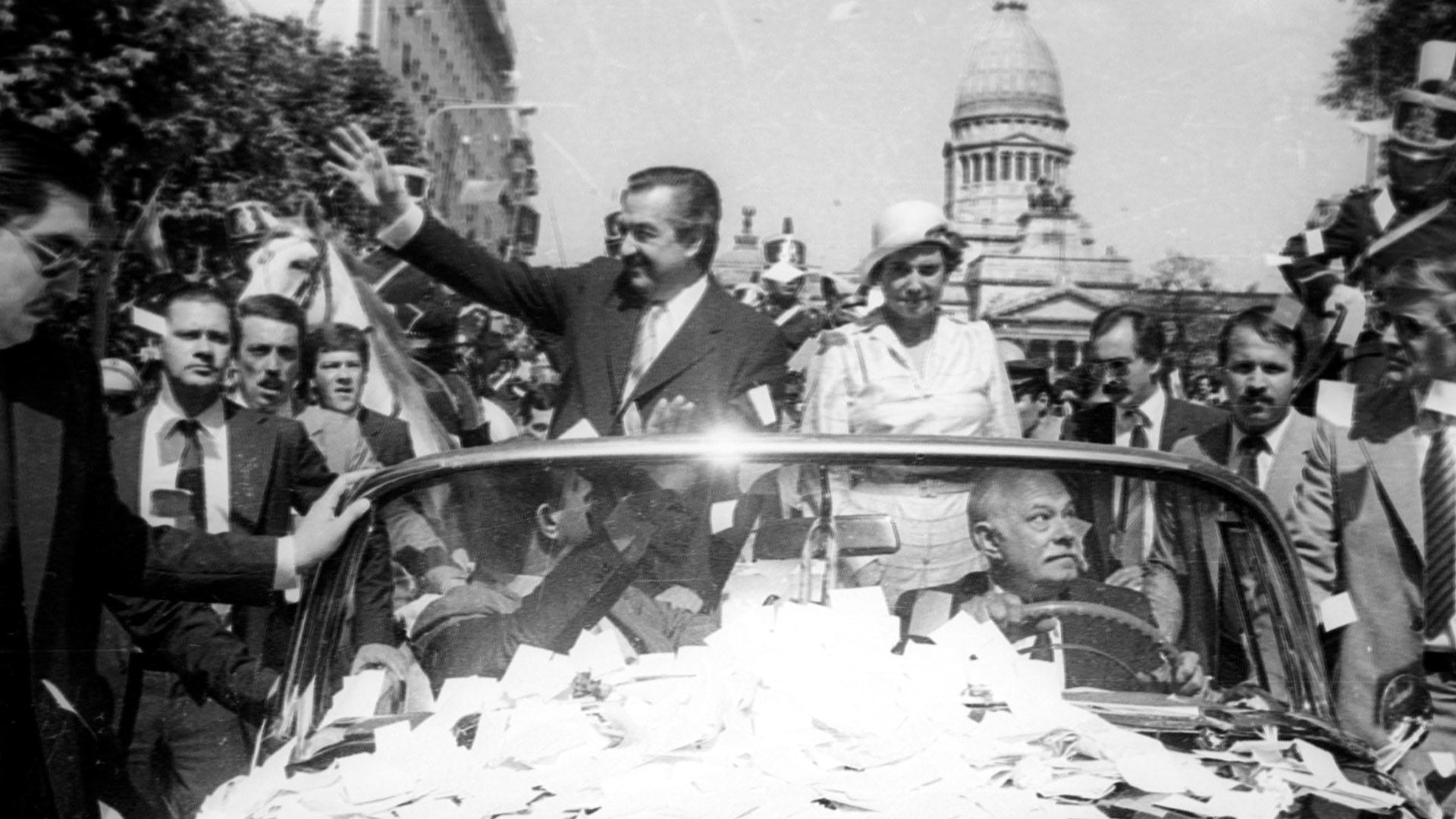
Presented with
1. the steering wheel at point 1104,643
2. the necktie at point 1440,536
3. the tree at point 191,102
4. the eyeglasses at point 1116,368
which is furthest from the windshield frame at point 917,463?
the tree at point 191,102

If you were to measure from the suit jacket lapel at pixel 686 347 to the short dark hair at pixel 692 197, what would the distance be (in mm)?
216

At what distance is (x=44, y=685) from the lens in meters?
3.09

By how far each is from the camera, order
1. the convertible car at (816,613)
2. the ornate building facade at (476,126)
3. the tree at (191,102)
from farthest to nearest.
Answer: the tree at (191,102)
the ornate building facade at (476,126)
the convertible car at (816,613)

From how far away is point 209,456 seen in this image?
457 cm

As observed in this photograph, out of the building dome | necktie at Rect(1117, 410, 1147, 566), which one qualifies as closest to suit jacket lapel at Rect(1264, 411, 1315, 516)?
the building dome

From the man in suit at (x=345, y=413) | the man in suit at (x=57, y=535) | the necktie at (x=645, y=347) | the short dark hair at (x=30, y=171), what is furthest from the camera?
the man in suit at (x=345, y=413)

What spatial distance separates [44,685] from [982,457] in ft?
6.70

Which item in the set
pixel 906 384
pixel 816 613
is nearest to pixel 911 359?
pixel 906 384

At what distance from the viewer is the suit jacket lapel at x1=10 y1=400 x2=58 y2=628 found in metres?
3.03

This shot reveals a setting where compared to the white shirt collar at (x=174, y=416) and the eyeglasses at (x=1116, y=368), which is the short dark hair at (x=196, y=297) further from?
the eyeglasses at (x=1116, y=368)

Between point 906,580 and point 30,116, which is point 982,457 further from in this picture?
point 30,116

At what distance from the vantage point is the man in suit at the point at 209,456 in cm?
443

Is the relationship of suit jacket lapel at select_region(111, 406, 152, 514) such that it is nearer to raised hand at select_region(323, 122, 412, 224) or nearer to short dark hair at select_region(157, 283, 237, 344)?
short dark hair at select_region(157, 283, 237, 344)

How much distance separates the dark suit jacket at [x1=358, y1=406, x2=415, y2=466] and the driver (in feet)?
9.42
